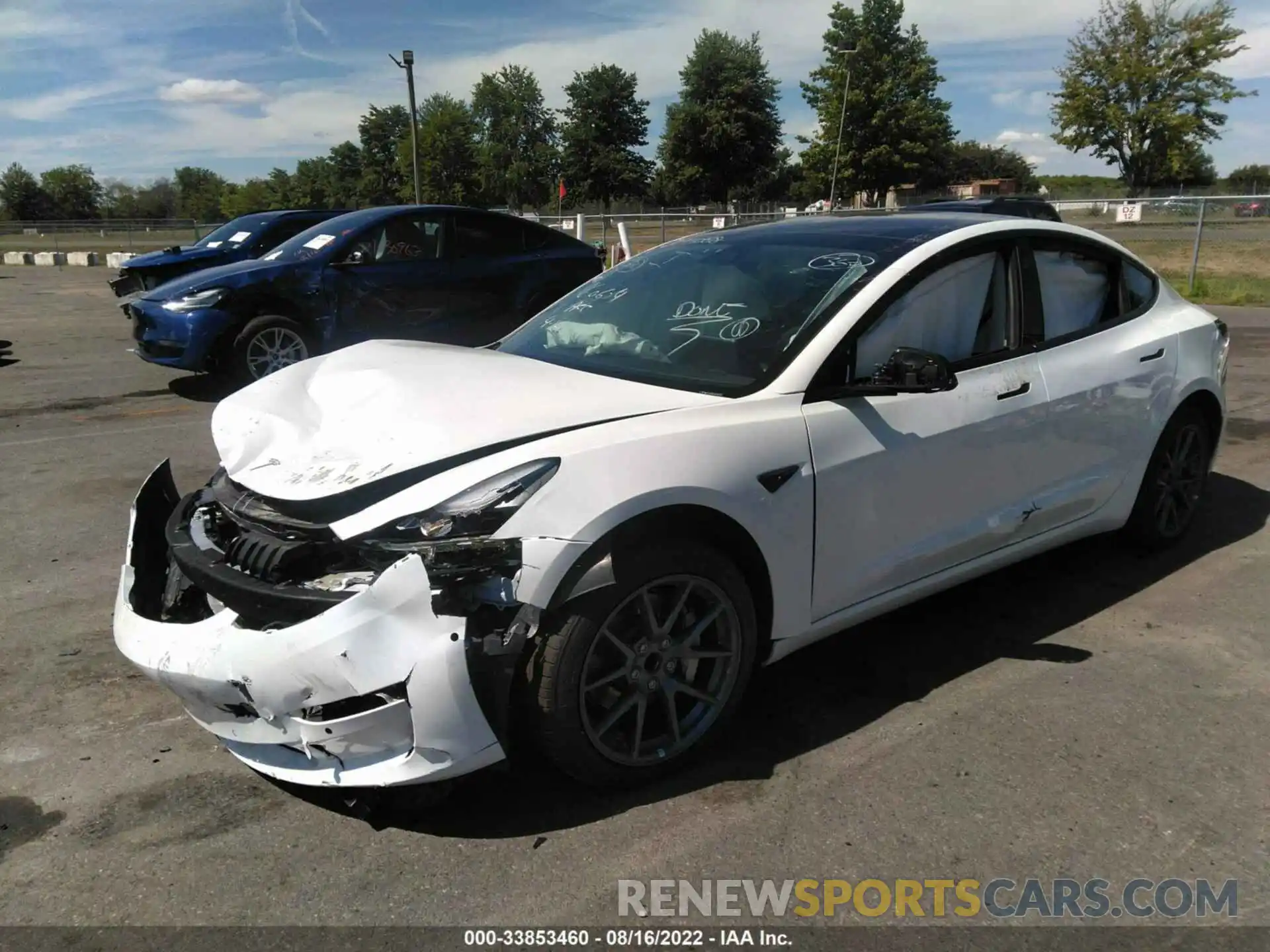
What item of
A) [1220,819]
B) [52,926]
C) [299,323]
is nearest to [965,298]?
[1220,819]

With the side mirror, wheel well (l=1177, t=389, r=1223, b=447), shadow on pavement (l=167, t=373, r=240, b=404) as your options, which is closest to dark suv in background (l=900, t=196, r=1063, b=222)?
wheel well (l=1177, t=389, r=1223, b=447)

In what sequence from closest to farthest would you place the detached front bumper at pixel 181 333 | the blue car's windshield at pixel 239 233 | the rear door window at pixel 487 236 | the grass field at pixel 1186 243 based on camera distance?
the detached front bumper at pixel 181 333
the rear door window at pixel 487 236
the blue car's windshield at pixel 239 233
the grass field at pixel 1186 243

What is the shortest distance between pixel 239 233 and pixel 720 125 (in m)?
53.5

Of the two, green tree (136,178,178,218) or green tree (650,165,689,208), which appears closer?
green tree (650,165,689,208)

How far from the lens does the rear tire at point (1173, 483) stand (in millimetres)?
4445

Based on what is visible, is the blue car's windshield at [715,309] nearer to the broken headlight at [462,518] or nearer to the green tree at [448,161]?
the broken headlight at [462,518]

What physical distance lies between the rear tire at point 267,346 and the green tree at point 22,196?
289 ft

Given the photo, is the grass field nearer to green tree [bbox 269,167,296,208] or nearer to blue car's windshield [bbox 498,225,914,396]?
blue car's windshield [bbox 498,225,914,396]

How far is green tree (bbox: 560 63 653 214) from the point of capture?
6462 cm

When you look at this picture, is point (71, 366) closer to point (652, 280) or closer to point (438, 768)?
point (652, 280)

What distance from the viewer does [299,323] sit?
28.0 ft

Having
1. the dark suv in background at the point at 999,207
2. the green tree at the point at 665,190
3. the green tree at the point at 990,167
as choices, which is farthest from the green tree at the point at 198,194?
the dark suv in background at the point at 999,207

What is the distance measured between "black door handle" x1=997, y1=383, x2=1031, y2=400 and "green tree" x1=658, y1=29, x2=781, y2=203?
61.1 metres

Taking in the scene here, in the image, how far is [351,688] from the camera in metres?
2.29
